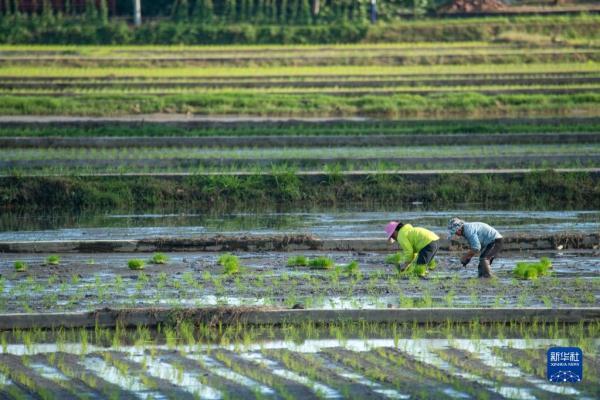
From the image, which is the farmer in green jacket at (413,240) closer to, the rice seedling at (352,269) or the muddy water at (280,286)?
the muddy water at (280,286)

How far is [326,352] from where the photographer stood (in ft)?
34.5

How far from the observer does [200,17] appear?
4944 cm

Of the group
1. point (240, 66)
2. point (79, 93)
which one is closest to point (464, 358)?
point (79, 93)

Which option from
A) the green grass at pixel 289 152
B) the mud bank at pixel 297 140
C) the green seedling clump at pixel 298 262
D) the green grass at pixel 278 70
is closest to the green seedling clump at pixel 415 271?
the green seedling clump at pixel 298 262

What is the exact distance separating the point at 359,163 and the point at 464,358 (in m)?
13.1

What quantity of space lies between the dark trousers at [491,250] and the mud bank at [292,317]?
87.5 inches

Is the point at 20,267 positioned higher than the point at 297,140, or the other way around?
the point at 20,267

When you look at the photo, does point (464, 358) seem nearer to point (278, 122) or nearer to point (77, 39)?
point (278, 122)

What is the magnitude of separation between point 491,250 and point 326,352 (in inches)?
149

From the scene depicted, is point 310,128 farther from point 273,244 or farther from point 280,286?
point 280,286

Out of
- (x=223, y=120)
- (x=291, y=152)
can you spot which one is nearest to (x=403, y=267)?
(x=291, y=152)

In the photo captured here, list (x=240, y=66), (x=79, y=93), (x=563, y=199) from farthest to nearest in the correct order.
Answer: (x=240, y=66) → (x=79, y=93) → (x=563, y=199)

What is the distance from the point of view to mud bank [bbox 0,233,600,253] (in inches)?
636

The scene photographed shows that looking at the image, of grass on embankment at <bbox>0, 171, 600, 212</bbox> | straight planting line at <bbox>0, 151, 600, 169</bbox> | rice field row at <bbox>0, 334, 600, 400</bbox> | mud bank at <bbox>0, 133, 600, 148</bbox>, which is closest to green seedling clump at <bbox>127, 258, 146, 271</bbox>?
rice field row at <bbox>0, 334, 600, 400</bbox>
